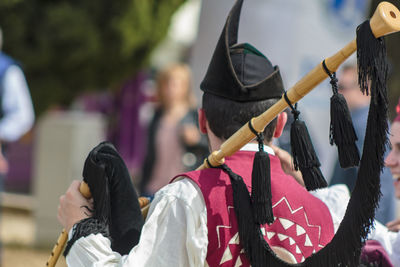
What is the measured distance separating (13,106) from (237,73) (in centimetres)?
334

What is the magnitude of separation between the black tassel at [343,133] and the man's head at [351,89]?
256cm

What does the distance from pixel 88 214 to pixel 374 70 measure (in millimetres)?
918

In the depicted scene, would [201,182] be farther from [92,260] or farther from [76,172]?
[76,172]

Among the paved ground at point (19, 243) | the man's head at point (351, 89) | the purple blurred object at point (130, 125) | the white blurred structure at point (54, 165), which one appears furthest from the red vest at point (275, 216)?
the purple blurred object at point (130, 125)

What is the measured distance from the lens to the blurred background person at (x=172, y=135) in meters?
5.64

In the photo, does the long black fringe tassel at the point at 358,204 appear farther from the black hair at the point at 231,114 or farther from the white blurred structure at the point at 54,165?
the white blurred structure at the point at 54,165

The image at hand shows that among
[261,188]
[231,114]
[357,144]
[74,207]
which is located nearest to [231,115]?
[231,114]

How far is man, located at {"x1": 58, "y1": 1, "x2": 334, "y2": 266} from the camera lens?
1.95 m

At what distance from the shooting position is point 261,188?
6.41ft

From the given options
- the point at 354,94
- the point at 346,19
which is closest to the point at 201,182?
the point at 354,94

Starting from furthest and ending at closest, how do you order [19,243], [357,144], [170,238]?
[19,243] → [357,144] → [170,238]

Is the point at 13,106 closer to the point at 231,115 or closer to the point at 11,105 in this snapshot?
the point at 11,105

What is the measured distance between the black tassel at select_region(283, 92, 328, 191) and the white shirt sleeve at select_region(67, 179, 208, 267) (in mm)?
285

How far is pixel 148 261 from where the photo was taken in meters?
1.94
